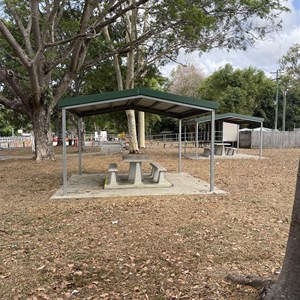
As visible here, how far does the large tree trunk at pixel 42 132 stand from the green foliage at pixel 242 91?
25.4 m

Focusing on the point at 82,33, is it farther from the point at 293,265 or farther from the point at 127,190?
the point at 293,265

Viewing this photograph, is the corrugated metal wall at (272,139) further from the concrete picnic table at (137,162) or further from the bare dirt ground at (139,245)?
the bare dirt ground at (139,245)

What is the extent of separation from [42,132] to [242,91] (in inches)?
1092

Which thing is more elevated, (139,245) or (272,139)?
(272,139)

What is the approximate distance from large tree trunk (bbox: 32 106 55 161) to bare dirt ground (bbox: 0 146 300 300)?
24.7 ft

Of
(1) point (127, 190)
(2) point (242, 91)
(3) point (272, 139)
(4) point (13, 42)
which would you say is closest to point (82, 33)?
(4) point (13, 42)

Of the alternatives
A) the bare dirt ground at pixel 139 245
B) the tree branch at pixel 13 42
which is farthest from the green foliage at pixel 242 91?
the bare dirt ground at pixel 139 245

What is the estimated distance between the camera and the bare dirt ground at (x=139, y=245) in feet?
10.2

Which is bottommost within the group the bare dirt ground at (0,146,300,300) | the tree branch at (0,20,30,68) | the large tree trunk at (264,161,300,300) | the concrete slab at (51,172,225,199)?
the bare dirt ground at (0,146,300,300)

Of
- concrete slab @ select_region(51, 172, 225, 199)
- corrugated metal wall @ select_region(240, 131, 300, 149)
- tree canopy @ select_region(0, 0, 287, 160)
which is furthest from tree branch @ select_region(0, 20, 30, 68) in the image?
corrugated metal wall @ select_region(240, 131, 300, 149)

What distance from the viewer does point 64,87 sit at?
1409 centimetres

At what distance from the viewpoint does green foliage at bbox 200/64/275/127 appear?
1447 inches

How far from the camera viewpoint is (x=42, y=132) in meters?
14.5

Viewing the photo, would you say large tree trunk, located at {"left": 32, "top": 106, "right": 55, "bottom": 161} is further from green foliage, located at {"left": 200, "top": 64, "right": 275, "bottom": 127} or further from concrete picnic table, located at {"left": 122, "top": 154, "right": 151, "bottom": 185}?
green foliage, located at {"left": 200, "top": 64, "right": 275, "bottom": 127}
